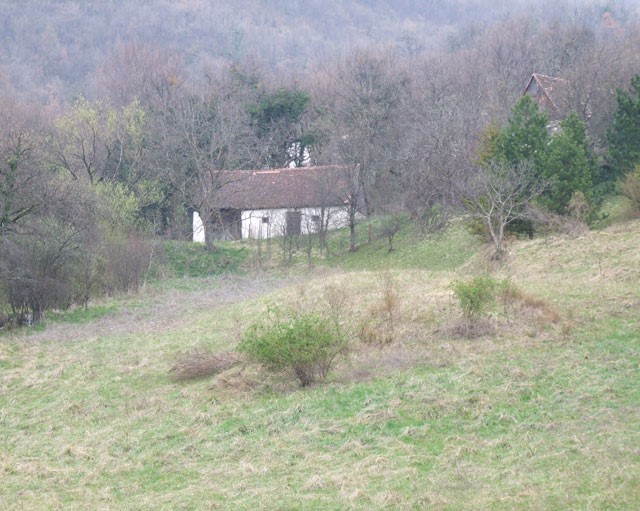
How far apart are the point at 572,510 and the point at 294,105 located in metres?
41.7

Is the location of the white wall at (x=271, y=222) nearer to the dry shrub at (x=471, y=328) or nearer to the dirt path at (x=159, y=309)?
the dirt path at (x=159, y=309)

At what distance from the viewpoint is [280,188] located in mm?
41375

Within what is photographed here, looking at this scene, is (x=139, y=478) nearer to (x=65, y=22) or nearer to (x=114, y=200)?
(x=114, y=200)

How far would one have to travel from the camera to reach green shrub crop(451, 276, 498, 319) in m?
13.7

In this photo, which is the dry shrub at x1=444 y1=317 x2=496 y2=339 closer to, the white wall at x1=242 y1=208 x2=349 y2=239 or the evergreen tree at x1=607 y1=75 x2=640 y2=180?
the evergreen tree at x1=607 y1=75 x2=640 y2=180

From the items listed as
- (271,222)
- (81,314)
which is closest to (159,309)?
(81,314)

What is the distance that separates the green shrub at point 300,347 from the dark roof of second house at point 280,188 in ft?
85.5

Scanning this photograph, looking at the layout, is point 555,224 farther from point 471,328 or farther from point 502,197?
point 471,328

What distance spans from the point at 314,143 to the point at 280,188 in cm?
603

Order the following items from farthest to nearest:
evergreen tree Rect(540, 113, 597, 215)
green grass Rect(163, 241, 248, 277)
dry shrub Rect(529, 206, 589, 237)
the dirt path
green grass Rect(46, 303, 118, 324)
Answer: green grass Rect(163, 241, 248, 277) → evergreen tree Rect(540, 113, 597, 215) → green grass Rect(46, 303, 118, 324) → dry shrub Rect(529, 206, 589, 237) → the dirt path

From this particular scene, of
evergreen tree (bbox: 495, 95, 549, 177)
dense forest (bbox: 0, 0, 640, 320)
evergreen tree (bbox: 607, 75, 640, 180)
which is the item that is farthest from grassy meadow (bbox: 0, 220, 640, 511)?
evergreen tree (bbox: 607, 75, 640, 180)

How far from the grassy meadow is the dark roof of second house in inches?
743

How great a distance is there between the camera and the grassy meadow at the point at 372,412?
7621mm

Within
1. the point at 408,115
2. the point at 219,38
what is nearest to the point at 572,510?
the point at 408,115
